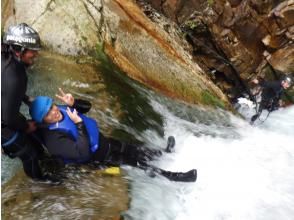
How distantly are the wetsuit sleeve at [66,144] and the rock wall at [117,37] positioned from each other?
14.6 ft

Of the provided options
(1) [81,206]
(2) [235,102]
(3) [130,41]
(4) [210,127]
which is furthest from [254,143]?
(2) [235,102]

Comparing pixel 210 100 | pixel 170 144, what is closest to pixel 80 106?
pixel 170 144

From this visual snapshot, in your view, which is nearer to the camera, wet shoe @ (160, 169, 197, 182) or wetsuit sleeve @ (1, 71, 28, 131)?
wetsuit sleeve @ (1, 71, 28, 131)

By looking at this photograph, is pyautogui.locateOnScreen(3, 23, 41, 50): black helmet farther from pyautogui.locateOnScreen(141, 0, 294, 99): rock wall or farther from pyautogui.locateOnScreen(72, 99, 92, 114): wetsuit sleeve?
pyautogui.locateOnScreen(141, 0, 294, 99): rock wall

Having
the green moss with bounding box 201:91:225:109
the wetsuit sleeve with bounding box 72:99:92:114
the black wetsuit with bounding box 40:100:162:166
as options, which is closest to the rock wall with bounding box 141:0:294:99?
the green moss with bounding box 201:91:225:109

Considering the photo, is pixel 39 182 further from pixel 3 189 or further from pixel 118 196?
pixel 118 196

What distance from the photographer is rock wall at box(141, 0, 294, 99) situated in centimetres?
1599

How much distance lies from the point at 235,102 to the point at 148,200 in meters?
11.1

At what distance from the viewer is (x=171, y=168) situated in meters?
7.77

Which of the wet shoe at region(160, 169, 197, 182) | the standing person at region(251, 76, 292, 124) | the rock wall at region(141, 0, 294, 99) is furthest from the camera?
the rock wall at region(141, 0, 294, 99)

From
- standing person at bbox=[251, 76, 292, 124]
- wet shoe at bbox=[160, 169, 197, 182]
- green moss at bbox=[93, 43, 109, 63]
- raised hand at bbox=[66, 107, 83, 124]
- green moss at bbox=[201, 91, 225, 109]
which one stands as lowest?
wet shoe at bbox=[160, 169, 197, 182]

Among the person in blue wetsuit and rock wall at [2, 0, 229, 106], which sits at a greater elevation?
rock wall at [2, 0, 229, 106]

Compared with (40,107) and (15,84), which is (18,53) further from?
(40,107)

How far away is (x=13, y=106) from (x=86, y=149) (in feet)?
3.85
